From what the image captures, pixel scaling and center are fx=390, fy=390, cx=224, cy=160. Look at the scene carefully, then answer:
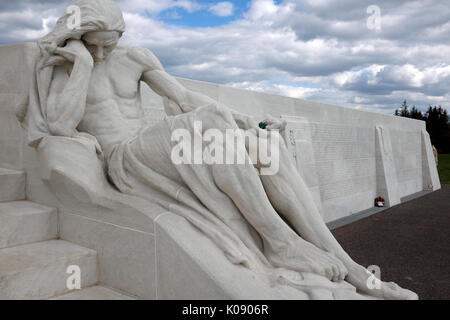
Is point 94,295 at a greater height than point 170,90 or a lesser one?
lesser

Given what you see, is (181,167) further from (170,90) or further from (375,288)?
(375,288)

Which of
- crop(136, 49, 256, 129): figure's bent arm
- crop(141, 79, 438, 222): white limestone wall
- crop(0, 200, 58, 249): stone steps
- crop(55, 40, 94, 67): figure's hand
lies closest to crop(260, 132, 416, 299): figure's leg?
crop(136, 49, 256, 129): figure's bent arm

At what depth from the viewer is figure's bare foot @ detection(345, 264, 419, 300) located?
228 centimetres

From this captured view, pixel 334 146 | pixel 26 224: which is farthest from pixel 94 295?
pixel 334 146

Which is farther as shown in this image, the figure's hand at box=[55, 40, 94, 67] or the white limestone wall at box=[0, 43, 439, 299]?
the figure's hand at box=[55, 40, 94, 67]

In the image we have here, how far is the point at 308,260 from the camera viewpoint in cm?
235

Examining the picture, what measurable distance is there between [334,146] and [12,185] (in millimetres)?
5932

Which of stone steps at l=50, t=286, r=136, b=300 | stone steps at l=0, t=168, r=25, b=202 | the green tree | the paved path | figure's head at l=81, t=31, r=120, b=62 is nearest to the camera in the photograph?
stone steps at l=50, t=286, r=136, b=300

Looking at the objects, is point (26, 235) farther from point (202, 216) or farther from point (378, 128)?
point (378, 128)

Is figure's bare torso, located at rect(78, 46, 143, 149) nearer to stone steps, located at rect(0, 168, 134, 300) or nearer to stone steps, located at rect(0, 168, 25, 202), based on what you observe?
stone steps, located at rect(0, 168, 134, 300)

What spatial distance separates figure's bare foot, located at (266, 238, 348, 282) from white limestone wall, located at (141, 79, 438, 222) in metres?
2.69

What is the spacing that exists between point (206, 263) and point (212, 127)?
828mm

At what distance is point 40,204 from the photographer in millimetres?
2951

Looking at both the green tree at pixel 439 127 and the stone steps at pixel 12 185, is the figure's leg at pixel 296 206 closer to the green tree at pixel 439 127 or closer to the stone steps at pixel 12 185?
the stone steps at pixel 12 185
